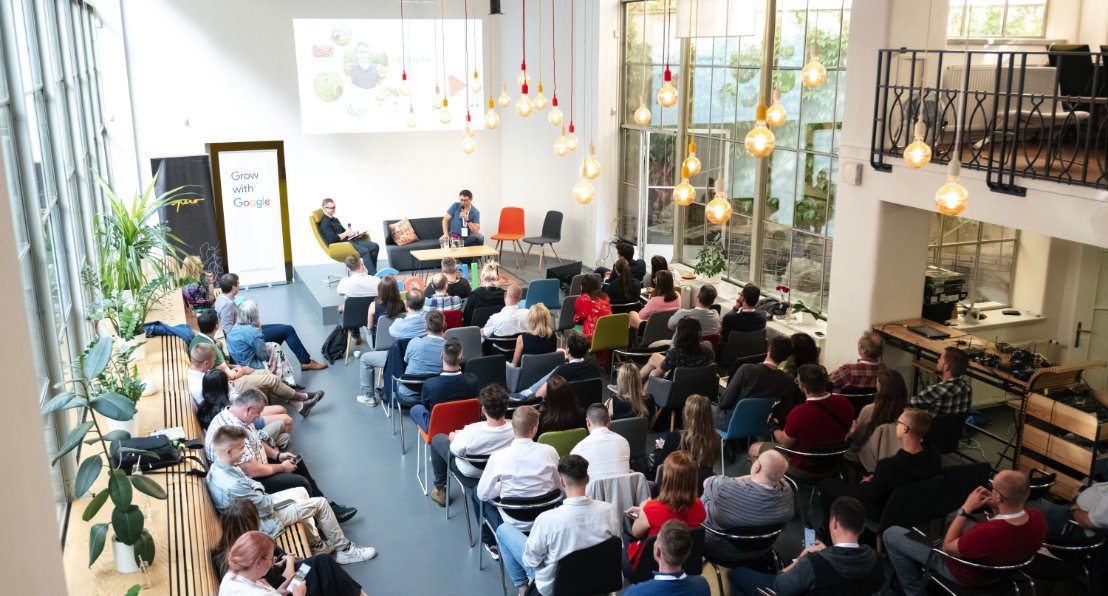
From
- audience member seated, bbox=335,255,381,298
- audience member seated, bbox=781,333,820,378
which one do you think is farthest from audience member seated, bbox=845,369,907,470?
audience member seated, bbox=335,255,381,298

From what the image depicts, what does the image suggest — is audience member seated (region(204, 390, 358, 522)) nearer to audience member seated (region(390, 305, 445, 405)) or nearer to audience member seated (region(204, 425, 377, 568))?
audience member seated (region(204, 425, 377, 568))

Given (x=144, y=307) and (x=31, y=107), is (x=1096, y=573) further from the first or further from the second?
(x=144, y=307)

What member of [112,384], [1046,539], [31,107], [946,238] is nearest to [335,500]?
[112,384]

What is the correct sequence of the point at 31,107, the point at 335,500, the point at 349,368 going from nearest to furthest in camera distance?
1. the point at 31,107
2. the point at 335,500
3. the point at 349,368

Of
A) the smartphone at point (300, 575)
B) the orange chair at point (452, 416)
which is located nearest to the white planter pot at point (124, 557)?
the smartphone at point (300, 575)

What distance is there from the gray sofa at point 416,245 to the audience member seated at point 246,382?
15.8 ft

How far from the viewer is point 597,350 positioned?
894cm

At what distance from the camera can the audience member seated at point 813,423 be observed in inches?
245

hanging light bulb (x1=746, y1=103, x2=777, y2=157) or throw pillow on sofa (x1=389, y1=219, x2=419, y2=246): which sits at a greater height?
hanging light bulb (x1=746, y1=103, x2=777, y2=157)

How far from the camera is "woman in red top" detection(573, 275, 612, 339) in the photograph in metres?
8.98

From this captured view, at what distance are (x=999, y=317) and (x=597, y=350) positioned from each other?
410 cm

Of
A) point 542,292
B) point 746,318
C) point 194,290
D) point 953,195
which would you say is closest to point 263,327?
point 194,290

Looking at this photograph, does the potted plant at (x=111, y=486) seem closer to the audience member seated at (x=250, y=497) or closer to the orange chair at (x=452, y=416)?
the audience member seated at (x=250, y=497)

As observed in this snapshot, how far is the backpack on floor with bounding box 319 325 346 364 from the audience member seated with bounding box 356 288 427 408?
83 cm
